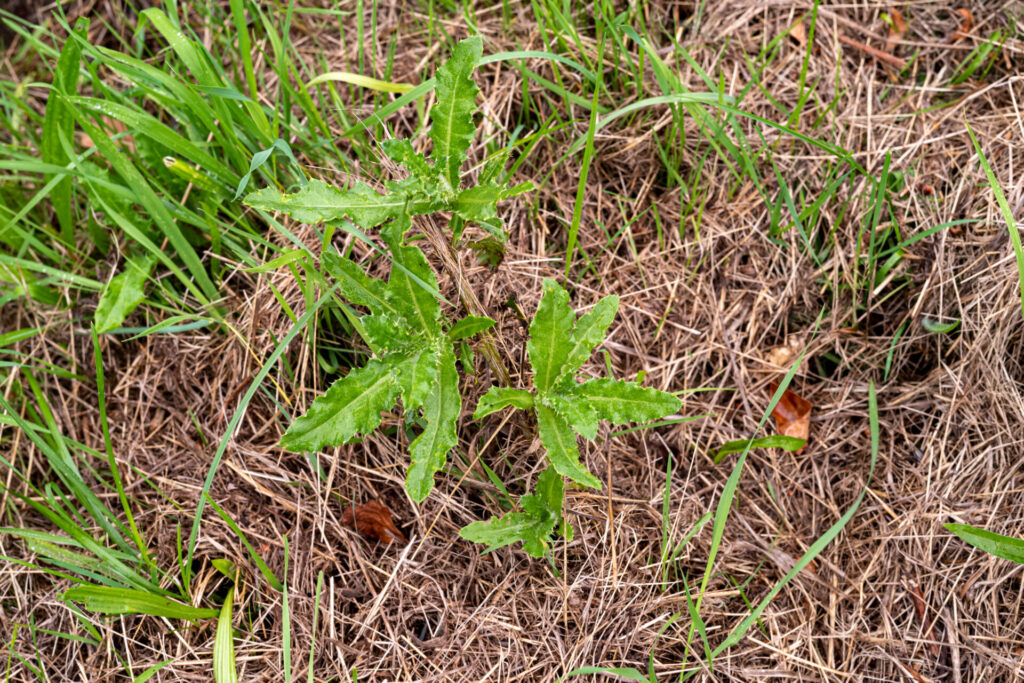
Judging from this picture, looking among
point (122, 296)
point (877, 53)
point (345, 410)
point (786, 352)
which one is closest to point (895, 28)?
point (877, 53)

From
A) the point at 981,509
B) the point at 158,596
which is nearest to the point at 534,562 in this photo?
the point at 158,596

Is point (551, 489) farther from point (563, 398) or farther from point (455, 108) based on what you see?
point (455, 108)

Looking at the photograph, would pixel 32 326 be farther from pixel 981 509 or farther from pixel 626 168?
pixel 981 509

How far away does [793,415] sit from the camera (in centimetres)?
199

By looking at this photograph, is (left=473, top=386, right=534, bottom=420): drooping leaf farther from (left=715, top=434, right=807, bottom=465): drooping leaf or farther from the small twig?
the small twig

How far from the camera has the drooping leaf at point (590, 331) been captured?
1.63 meters

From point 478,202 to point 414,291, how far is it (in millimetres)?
235

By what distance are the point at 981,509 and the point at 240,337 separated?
1.98 meters

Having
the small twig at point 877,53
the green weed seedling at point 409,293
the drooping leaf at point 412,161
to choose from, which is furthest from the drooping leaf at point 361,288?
the small twig at point 877,53

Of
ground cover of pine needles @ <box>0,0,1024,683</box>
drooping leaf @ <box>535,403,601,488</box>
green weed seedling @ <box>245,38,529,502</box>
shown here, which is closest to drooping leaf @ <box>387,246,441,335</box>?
green weed seedling @ <box>245,38,529,502</box>

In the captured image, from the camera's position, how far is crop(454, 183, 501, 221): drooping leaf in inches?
58.1

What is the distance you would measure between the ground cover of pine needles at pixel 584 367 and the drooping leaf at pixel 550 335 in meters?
0.18

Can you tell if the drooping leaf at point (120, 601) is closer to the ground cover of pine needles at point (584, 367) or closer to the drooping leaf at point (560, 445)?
the ground cover of pine needles at point (584, 367)

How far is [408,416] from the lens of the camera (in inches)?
64.1
